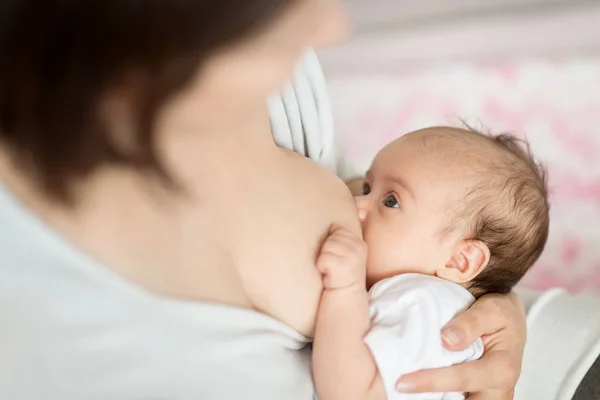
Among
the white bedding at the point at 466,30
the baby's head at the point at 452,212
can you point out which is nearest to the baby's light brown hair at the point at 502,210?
the baby's head at the point at 452,212

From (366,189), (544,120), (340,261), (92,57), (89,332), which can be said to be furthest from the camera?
(544,120)

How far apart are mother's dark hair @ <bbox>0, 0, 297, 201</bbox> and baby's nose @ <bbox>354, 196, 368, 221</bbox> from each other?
47cm

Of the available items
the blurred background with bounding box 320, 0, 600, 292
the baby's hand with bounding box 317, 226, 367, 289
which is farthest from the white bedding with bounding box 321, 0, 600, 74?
the baby's hand with bounding box 317, 226, 367, 289

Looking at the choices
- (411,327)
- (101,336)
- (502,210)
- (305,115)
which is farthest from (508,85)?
(101,336)

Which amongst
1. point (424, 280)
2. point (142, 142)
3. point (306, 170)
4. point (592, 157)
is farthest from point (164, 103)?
point (592, 157)

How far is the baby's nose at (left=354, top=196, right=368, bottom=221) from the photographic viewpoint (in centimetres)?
90

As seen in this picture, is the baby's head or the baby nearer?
the baby

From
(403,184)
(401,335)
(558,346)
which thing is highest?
(403,184)

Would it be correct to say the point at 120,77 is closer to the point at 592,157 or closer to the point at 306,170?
the point at 306,170

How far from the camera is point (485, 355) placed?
0.85m

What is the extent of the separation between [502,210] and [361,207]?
0.19m

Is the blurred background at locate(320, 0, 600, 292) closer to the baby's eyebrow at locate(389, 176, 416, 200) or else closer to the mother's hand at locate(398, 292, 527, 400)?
the baby's eyebrow at locate(389, 176, 416, 200)

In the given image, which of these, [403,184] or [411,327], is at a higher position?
[403,184]

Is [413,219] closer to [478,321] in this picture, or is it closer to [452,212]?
[452,212]
